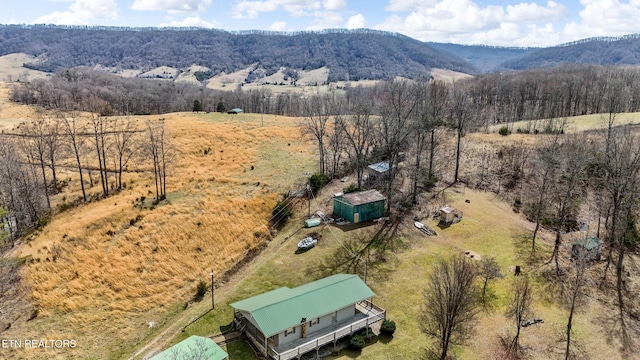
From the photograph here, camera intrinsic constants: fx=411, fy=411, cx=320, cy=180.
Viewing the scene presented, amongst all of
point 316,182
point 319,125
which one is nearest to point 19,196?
point 316,182

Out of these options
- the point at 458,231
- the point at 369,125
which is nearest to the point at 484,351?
the point at 458,231

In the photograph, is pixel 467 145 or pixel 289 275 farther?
pixel 467 145

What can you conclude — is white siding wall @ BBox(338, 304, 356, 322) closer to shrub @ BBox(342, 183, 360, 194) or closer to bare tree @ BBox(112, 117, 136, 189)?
shrub @ BBox(342, 183, 360, 194)

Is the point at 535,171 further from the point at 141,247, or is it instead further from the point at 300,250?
the point at 141,247

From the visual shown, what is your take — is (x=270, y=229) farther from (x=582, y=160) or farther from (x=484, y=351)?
(x=582, y=160)

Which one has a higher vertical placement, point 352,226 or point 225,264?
point 352,226

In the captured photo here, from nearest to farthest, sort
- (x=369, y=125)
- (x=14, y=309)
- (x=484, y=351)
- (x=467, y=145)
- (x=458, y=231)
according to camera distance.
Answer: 1. (x=484, y=351)
2. (x=14, y=309)
3. (x=458, y=231)
4. (x=369, y=125)
5. (x=467, y=145)

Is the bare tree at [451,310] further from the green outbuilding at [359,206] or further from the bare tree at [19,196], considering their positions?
the bare tree at [19,196]
